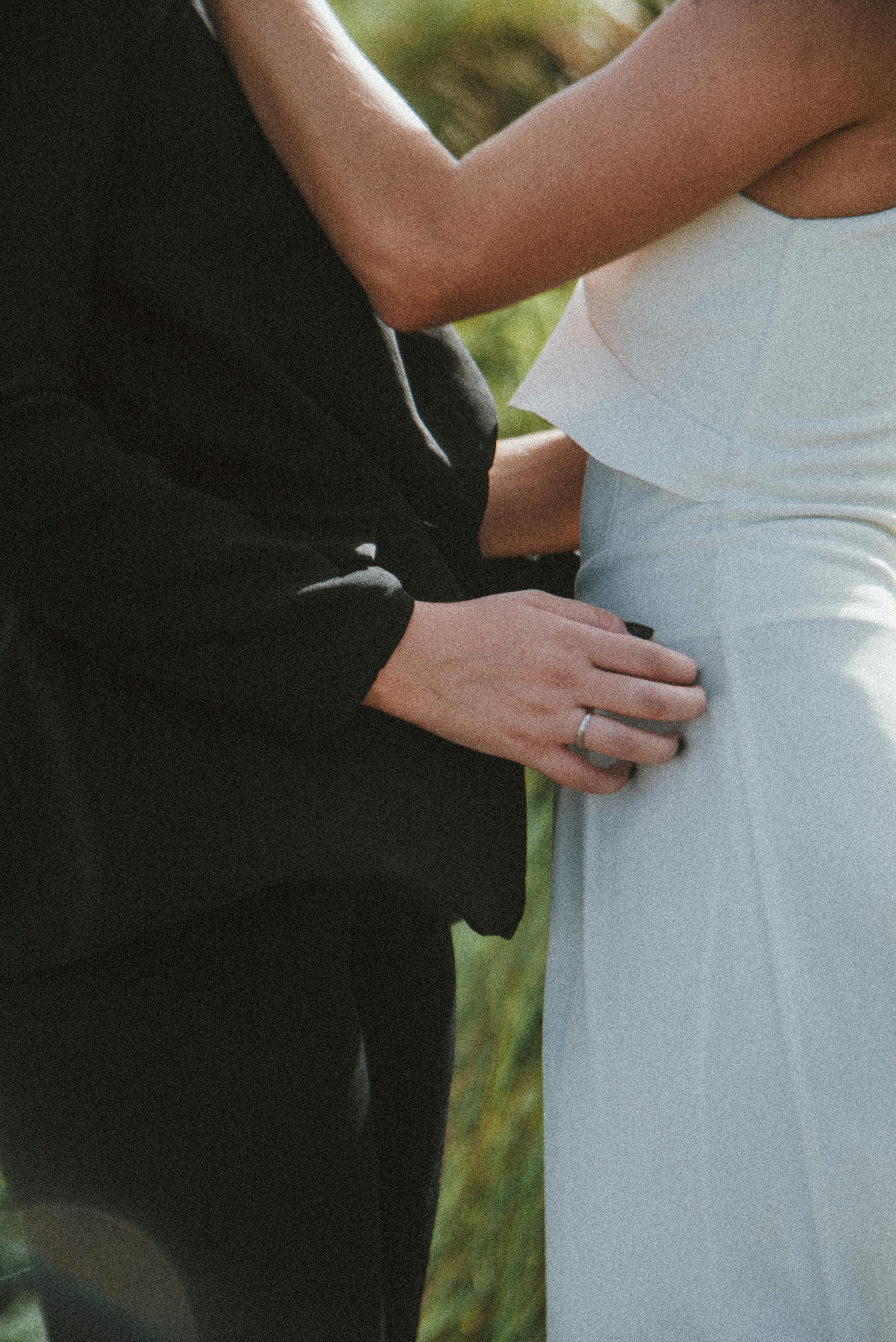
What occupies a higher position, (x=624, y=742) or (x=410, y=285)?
(x=410, y=285)

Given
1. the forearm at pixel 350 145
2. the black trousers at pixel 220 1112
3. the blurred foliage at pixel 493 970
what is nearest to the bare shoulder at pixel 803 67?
the forearm at pixel 350 145

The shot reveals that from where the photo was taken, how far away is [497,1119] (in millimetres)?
2244

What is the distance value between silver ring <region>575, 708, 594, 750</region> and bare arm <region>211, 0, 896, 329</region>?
0.32 metres

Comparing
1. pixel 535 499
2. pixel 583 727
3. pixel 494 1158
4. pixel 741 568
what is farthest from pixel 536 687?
pixel 494 1158

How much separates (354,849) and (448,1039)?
45 centimetres

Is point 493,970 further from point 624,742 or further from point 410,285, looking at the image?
point 410,285

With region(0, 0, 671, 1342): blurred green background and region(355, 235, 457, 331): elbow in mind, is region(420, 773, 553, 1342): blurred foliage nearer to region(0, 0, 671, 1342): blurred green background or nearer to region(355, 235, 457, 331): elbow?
Result: region(0, 0, 671, 1342): blurred green background

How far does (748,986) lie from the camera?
0.75 meters

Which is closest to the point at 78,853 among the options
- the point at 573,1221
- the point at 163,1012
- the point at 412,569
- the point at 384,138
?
the point at 163,1012

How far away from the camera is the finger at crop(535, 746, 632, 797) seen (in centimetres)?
80

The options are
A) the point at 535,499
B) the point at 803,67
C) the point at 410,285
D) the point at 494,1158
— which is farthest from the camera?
the point at 494,1158

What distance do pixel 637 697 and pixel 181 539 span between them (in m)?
0.34

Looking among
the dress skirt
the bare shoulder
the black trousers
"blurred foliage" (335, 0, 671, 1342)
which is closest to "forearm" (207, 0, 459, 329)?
the bare shoulder

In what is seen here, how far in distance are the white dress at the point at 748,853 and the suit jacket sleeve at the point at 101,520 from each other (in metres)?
0.25
